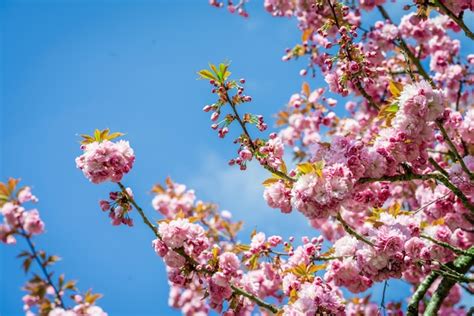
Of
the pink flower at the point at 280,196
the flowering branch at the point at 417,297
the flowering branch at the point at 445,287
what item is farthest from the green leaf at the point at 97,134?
the flowering branch at the point at 445,287

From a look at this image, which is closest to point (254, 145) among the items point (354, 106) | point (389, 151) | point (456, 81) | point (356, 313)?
point (389, 151)

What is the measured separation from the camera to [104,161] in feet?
9.91

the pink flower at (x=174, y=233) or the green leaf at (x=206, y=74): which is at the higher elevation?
the green leaf at (x=206, y=74)

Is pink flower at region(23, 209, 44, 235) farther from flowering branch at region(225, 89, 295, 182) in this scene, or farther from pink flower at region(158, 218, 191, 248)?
flowering branch at region(225, 89, 295, 182)

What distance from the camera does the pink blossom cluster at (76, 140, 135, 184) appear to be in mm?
3014

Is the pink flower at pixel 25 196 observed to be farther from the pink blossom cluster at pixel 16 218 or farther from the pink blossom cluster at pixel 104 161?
the pink blossom cluster at pixel 104 161

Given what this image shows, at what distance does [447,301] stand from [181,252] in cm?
567

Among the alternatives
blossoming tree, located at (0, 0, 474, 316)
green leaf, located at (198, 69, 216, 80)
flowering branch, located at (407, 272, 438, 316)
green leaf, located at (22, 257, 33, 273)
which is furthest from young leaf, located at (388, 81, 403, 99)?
green leaf, located at (22, 257, 33, 273)

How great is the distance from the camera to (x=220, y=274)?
328 cm

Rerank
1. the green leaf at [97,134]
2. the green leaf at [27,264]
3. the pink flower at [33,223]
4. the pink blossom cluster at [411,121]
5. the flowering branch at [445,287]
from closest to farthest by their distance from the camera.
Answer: the pink blossom cluster at [411,121]
the green leaf at [97,134]
the flowering branch at [445,287]
the green leaf at [27,264]
the pink flower at [33,223]

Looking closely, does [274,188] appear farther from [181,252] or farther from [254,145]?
[181,252]

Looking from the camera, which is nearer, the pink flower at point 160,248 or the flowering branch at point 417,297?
the pink flower at point 160,248

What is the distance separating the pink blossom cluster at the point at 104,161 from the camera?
9.89 ft

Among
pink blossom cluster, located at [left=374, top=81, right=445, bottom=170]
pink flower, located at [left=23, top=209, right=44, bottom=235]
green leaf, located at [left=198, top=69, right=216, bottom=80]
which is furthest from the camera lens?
pink flower, located at [left=23, top=209, right=44, bottom=235]
